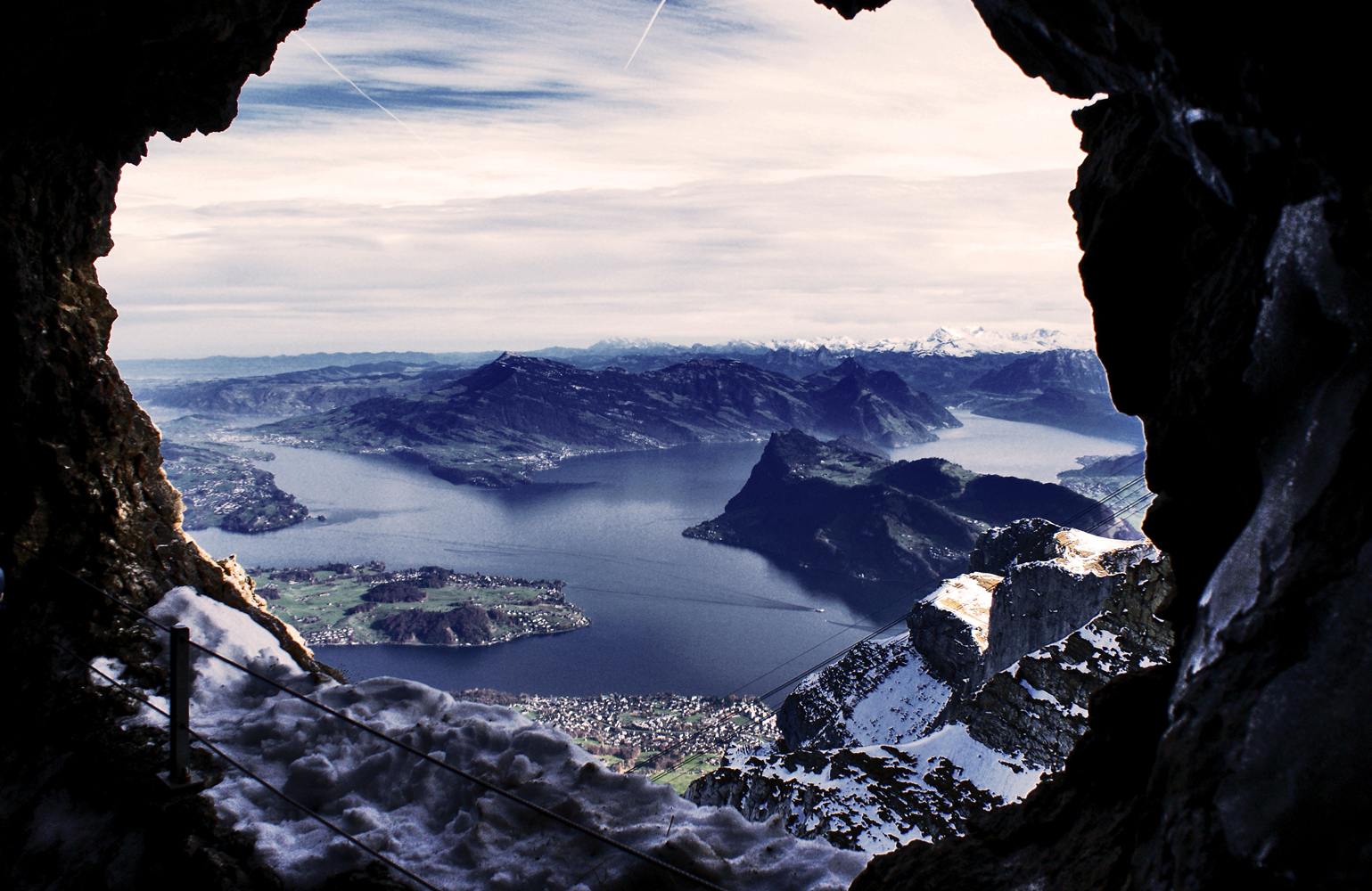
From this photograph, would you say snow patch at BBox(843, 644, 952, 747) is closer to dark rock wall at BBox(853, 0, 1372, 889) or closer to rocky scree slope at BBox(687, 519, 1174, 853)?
rocky scree slope at BBox(687, 519, 1174, 853)

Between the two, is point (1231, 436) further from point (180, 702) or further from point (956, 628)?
point (956, 628)

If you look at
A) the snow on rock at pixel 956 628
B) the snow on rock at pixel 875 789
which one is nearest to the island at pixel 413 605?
the snow on rock at pixel 956 628

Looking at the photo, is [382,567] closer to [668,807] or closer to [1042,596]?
[1042,596]

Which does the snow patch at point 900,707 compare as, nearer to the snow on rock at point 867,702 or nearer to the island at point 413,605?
the snow on rock at point 867,702

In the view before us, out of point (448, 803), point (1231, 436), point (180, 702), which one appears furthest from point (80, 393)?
point (1231, 436)

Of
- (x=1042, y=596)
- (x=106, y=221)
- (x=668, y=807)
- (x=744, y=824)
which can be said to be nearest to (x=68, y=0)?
(x=106, y=221)

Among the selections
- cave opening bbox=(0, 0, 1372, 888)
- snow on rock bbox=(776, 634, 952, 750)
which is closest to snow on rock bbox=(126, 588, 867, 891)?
cave opening bbox=(0, 0, 1372, 888)
